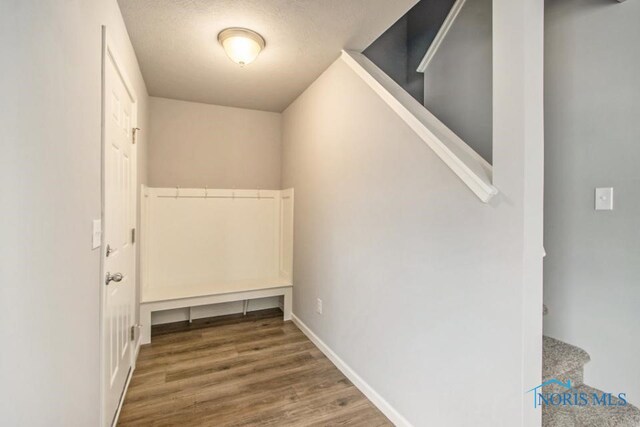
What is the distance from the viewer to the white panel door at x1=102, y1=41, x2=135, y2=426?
151 cm

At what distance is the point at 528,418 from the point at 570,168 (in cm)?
140

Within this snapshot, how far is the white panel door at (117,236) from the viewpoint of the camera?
4.95 feet

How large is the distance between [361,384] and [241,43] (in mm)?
2511

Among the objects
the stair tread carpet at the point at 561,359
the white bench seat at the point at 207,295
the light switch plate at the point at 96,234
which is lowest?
the white bench seat at the point at 207,295

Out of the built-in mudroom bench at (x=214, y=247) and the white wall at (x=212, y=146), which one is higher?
the white wall at (x=212, y=146)

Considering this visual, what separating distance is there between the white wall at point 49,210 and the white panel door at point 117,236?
0.15 metres

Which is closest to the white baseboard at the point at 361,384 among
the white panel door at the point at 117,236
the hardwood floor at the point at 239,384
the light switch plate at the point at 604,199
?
the hardwood floor at the point at 239,384

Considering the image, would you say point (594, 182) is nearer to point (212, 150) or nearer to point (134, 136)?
point (134, 136)

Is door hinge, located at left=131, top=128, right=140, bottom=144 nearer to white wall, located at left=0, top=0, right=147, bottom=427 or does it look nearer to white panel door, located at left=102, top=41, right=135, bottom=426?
white panel door, located at left=102, top=41, right=135, bottom=426

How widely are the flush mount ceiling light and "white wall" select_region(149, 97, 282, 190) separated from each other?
1492mm

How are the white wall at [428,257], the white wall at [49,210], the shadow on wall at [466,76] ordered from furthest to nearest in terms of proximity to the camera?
the shadow on wall at [466,76], the white wall at [428,257], the white wall at [49,210]

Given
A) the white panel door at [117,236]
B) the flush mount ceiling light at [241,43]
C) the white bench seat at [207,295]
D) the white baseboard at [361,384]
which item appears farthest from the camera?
the white bench seat at [207,295]

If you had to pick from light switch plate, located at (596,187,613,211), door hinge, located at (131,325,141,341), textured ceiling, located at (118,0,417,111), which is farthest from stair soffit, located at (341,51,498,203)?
door hinge, located at (131,325,141,341)

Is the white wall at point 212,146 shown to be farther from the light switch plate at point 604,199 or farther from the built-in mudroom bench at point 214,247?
the light switch plate at point 604,199
